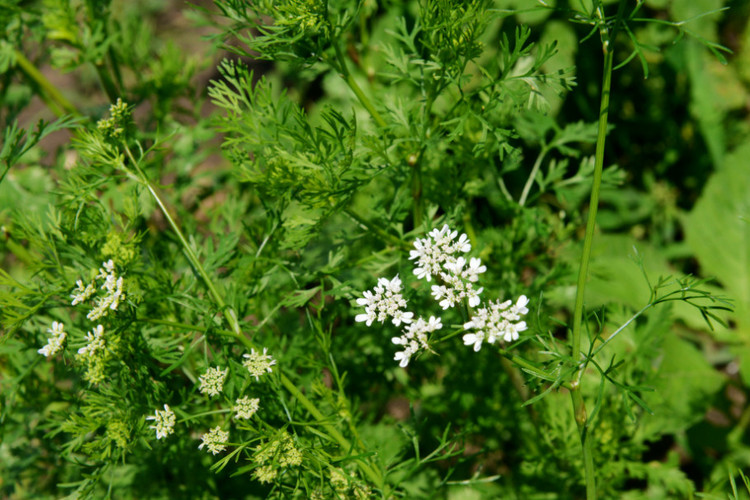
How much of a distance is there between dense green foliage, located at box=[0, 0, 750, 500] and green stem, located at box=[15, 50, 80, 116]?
2 cm

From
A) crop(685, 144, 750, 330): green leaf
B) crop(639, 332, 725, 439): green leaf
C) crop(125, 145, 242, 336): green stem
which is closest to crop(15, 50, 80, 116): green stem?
crop(125, 145, 242, 336): green stem

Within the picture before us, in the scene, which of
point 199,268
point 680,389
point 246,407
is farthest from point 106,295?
point 680,389

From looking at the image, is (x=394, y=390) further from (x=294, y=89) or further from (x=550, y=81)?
→ (x=294, y=89)

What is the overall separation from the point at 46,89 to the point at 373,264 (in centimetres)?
202

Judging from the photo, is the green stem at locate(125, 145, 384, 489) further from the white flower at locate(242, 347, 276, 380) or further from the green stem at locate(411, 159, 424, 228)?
the green stem at locate(411, 159, 424, 228)

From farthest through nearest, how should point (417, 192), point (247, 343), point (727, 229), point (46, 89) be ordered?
point (727, 229)
point (46, 89)
point (417, 192)
point (247, 343)

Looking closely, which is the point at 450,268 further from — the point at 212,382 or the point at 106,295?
the point at 106,295

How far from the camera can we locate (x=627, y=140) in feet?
12.8

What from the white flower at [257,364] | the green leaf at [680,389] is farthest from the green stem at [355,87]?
the green leaf at [680,389]

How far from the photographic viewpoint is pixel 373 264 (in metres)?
2.15

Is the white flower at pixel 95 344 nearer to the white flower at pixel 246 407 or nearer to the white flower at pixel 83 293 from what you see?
the white flower at pixel 83 293

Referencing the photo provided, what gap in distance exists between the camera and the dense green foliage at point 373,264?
178 cm

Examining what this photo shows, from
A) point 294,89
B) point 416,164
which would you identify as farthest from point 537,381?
point 294,89

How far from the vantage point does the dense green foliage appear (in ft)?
5.83
